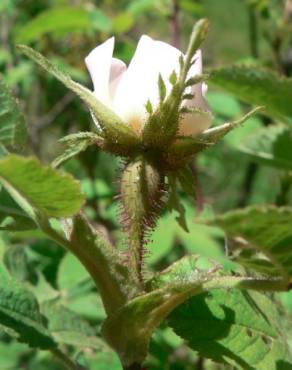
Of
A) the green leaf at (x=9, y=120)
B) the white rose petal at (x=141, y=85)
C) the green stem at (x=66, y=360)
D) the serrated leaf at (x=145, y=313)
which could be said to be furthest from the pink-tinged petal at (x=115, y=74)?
the green stem at (x=66, y=360)

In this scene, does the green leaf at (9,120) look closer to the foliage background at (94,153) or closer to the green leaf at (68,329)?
the foliage background at (94,153)

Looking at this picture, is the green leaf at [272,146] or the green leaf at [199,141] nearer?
the green leaf at [199,141]

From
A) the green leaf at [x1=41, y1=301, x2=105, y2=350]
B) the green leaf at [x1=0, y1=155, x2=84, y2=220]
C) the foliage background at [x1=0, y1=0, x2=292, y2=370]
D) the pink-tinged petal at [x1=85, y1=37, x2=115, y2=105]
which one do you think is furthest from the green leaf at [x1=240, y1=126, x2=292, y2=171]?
the green leaf at [x1=0, y1=155, x2=84, y2=220]

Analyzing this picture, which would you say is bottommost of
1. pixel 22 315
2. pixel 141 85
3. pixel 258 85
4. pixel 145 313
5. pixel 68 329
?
pixel 68 329

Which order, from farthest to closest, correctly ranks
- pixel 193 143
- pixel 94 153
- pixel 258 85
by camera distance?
pixel 94 153 → pixel 258 85 → pixel 193 143

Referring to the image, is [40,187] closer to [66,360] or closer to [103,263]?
[103,263]

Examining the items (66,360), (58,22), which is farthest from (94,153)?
(66,360)

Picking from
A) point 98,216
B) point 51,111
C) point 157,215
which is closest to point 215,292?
point 157,215
